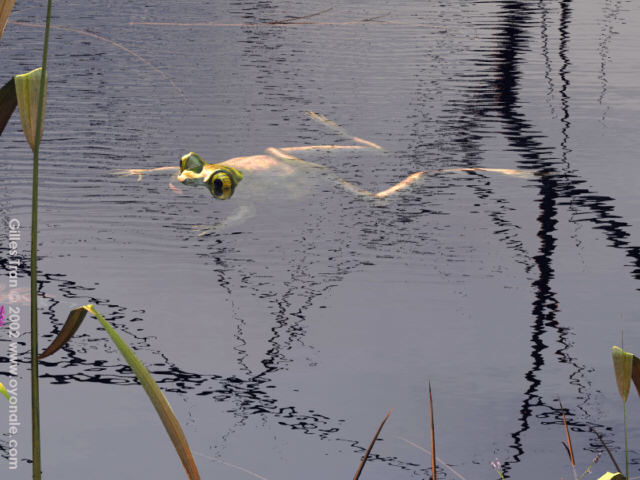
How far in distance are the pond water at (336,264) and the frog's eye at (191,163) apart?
0.36 ft

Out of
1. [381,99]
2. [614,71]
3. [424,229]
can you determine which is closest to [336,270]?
[424,229]

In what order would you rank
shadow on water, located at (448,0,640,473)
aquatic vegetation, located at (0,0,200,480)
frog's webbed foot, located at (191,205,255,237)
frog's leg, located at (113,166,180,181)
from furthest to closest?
frog's leg, located at (113,166,180,181), frog's webbed foot, located at (191,205,255,237), shadow on water, located at (448,0,640,473), aquatic vegetation, located at (0,0,200,480)

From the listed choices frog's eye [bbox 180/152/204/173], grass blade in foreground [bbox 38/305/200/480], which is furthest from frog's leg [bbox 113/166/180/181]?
grass blade in foreground [bbox 38/305/200/480]

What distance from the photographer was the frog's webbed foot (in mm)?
3196

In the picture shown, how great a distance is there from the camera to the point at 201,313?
2.57 m

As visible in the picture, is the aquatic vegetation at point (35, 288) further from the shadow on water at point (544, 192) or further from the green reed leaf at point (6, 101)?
the shadow on water at point (544, 192)

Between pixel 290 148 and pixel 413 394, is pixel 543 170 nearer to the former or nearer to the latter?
pixel 290 148

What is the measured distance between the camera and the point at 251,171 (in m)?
3.78

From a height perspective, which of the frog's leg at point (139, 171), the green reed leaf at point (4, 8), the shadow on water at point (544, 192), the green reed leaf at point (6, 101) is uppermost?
the green reed leaf at point (4, 8)

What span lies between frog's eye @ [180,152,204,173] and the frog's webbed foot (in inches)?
12.3

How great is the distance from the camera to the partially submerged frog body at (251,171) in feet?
Result: 11.9

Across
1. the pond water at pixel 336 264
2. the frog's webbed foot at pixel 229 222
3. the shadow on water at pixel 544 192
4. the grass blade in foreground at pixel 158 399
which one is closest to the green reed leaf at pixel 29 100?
the grass blade in foreground at pixel 158 399

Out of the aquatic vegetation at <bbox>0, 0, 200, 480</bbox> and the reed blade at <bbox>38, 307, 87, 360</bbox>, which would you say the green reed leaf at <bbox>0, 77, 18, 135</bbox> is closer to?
the aquatic vegetation at <bbox>0, 0, 200, 480</bbox>

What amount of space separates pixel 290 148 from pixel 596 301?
1.71 meters
